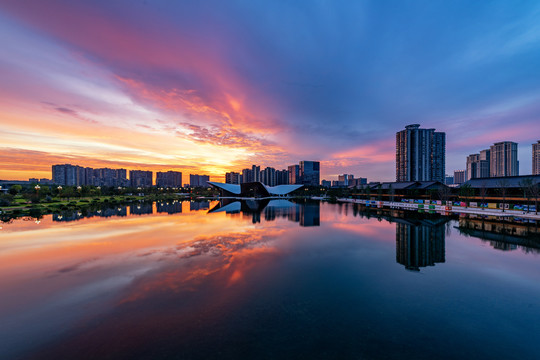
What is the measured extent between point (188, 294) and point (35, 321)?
5.56 metres

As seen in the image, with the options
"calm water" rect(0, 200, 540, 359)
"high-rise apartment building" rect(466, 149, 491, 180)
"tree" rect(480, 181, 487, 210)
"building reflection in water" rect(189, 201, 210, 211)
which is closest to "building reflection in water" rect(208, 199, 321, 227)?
"building reflection in water" rect(189, 201, 210, 211)

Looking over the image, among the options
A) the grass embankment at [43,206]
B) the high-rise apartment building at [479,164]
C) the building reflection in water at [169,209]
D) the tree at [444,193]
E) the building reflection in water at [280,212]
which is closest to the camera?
the building reflection in water at [280,212]

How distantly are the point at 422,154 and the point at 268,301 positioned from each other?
514ft

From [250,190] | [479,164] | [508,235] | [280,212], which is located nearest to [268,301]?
[508,235]

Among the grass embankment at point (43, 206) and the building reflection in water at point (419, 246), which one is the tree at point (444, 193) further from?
the grass embankment at point (43, 206)

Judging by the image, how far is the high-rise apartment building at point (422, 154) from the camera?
13100cm

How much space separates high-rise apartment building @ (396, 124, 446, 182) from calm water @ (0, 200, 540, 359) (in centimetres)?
13356

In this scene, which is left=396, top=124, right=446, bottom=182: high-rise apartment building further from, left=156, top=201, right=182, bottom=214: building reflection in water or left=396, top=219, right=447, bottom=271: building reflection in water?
left=156, top=201, right=182, bottom=214: building reflection in water

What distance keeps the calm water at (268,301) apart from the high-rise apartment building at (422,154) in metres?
134

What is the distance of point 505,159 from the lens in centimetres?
14538

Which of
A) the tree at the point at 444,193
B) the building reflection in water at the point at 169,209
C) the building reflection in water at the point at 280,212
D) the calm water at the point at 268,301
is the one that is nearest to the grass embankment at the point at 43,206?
the building reflection in water at the point at 169,209

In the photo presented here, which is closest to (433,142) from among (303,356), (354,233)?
(354,233)

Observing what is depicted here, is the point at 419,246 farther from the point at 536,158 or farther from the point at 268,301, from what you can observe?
the point at 536,158

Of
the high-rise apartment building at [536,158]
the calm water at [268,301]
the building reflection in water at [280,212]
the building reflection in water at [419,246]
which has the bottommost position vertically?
the building reflection in water at [280,212]
